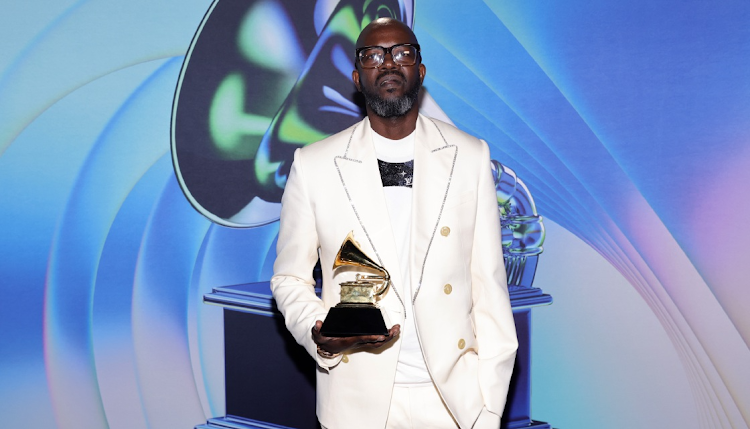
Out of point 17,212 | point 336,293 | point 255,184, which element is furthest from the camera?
point 255,184

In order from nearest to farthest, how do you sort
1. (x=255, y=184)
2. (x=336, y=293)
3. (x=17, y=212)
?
(x=336, y=293)
(x=17, y=212)
(x=255, y=184)

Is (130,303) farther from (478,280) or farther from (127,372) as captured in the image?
(478,280)

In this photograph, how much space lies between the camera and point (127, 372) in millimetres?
3637

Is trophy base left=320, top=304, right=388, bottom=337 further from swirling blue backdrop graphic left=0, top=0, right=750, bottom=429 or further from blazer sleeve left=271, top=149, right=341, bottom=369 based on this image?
swirling blue backdrop graphic left=0, top=0, right=750, bottom=429

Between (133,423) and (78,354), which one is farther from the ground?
(78,354)

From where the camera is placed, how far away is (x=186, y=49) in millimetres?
3617

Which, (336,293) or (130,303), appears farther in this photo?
(130,303)

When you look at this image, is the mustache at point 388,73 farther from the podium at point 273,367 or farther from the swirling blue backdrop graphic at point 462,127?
the podium at point 273,367

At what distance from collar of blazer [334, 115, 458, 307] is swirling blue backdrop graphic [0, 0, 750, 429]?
113 centimetres

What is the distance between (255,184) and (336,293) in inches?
54.1

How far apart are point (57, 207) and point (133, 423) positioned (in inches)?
44.3

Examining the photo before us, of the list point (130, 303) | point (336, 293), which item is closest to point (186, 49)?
point (130, 303)

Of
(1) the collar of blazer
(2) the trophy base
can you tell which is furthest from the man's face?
(2) the trophy base

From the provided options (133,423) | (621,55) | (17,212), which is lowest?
(133,423)
